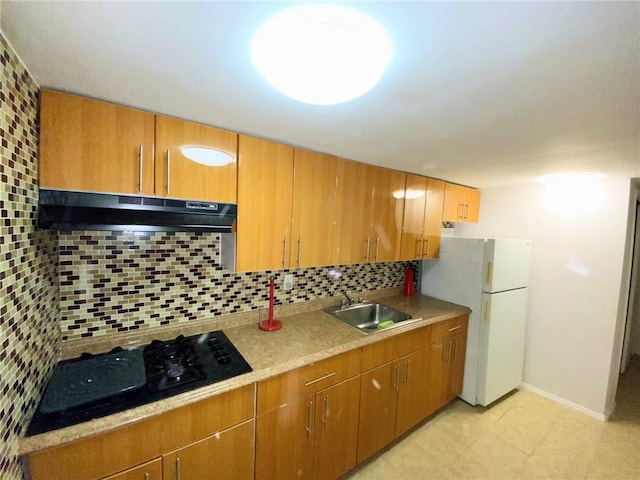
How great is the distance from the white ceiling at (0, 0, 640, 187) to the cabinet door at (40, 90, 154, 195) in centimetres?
7

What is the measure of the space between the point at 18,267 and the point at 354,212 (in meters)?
1.68

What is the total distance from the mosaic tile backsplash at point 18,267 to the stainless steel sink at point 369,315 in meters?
1.64

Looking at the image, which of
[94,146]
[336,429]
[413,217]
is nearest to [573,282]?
[413,217]

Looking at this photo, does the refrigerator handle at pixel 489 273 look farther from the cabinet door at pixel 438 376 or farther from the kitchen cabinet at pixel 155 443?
the kitchen cabinet at pixel 155 443

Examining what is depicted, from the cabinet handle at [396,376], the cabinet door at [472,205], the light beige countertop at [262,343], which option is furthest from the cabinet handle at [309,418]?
the cabinet door at [472,205]

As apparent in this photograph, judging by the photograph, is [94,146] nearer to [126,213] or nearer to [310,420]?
[126,213]

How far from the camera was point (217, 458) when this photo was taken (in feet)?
3.97

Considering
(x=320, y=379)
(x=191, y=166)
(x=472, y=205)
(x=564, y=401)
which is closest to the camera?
(x=191, y=166)

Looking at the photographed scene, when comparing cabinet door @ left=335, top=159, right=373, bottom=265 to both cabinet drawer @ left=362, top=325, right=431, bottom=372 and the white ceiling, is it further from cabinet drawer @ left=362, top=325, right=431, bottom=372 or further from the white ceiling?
cabinet drawer @ left=362, top=325, right=431, bottom=372

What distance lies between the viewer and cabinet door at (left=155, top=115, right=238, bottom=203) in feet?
4.04

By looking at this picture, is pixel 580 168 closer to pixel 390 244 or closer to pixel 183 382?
pixel 390 244

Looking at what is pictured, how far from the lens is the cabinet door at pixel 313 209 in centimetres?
168

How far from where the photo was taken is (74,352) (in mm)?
1346

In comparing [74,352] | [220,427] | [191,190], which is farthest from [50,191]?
[220,427]
